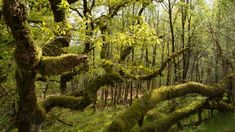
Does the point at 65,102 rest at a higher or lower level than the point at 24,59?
lower

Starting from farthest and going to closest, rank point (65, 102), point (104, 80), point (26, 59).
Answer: point (104, 80), point (65, 102), point (26, 59)

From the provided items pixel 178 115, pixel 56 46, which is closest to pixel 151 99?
pixel 178 115

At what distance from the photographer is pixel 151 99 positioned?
43.4 ft

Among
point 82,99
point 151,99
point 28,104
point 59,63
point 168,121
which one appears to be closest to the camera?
point 59,63

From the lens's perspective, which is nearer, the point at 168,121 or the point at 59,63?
the point at 59,63

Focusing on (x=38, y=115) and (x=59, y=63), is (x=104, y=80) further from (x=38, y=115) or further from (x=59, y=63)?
(x=59, y=63)

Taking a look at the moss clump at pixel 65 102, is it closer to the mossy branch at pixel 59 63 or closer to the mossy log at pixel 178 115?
the mossy log at pixel 178 115

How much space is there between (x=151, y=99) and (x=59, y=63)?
6.15 meters

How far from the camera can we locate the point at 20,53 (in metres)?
7.69

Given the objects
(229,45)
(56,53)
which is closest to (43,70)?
(56,53)

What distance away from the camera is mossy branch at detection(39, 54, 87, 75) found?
25.1 feet

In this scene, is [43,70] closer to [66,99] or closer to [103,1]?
[66,99]

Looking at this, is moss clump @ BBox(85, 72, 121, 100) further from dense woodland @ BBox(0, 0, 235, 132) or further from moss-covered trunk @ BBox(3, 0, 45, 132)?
moss-covered trunk @ BBox(3, 0, 45, 132)

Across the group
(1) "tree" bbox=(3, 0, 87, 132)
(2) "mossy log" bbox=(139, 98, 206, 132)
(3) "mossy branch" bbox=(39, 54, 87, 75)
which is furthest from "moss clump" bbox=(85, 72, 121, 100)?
(3) "mossy branch" bbox=(39, 54, 87, 75)
